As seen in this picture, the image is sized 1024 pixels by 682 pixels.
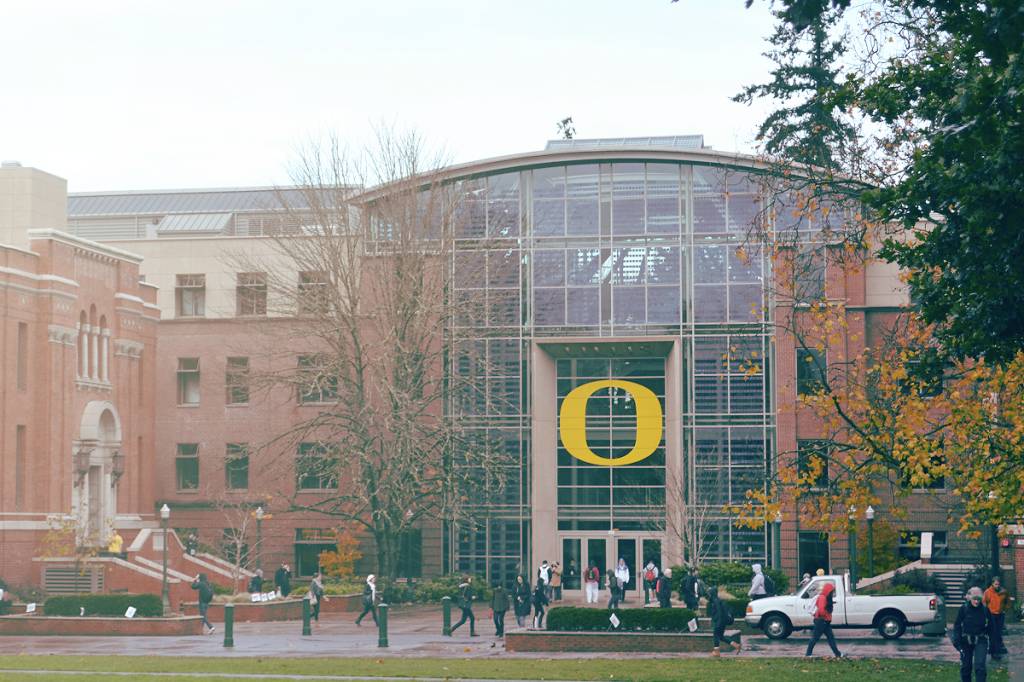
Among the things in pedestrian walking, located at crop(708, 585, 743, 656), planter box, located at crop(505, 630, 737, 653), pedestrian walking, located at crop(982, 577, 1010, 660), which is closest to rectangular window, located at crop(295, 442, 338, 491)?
planter box, located at crop(505, 630, 737, 653)

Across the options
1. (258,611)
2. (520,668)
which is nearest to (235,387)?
(258,611)

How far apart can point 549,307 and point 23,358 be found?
19241mm

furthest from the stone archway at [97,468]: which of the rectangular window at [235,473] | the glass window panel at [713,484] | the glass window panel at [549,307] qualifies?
the glass window panel at [713,484]

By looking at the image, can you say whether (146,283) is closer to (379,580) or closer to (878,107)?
(379,580)

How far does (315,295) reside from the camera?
51.7 metres

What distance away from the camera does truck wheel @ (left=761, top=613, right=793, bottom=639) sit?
35.8 m

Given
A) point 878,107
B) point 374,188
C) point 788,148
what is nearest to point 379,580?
point 374,188

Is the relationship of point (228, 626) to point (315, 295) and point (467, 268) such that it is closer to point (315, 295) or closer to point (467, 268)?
point (315, 295)

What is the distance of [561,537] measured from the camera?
57906 millimetres

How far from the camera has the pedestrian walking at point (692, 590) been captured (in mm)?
41344

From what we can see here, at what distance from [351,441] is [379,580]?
485 cm

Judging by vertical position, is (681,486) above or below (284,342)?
below

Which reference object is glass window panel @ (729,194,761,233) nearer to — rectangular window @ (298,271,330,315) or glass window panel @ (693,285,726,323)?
glass window panel @ (693,285,726,323)

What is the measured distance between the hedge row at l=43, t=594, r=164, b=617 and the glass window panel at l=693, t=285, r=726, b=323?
24.3 meters
